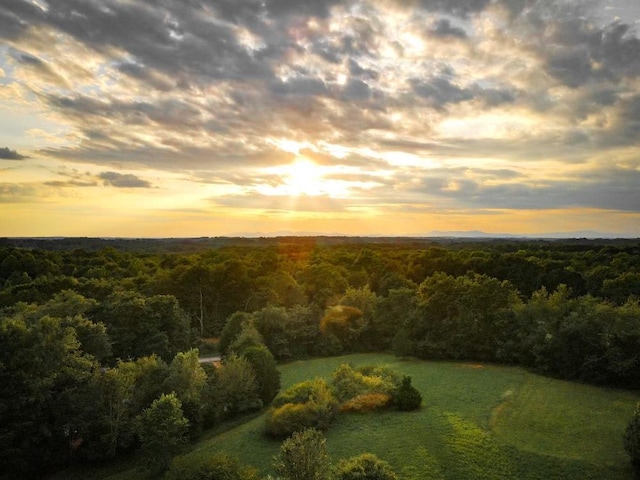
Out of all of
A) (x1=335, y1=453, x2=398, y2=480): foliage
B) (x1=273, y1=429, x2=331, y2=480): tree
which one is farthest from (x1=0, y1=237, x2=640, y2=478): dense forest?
(x1=335, y1=453, x2=398, y2=480): foliage

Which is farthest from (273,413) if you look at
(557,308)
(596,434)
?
(557,308)

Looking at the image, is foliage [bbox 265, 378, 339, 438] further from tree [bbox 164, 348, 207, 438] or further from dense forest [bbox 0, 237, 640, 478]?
tree [bbox 164, 348, 207, 438]

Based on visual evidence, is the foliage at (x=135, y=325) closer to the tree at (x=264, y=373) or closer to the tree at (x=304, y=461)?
the tree at (x=264, y=373)

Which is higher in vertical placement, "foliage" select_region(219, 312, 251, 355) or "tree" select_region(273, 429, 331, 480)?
"tree" select_region(273, 429, 331, 480)

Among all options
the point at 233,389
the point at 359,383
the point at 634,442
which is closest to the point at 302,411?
the point at 359,383

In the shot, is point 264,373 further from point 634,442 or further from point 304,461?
point 634,442
